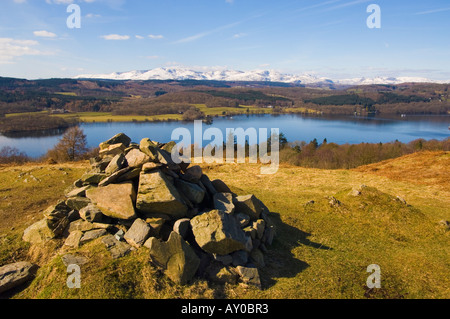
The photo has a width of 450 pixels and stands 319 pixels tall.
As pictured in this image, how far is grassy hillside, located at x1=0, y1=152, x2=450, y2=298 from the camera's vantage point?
25.3 ft

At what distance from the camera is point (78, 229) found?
9.80 metres

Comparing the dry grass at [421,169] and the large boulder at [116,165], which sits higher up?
the large boulder at [116,165]

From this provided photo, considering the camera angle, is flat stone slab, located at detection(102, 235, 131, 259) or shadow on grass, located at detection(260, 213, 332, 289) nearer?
flat stone slab, located at detection(102, 235, 131, 259)

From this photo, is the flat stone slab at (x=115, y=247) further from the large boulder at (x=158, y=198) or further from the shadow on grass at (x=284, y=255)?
the shadow on grass at (x=284, y=255)

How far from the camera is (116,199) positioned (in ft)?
31.9

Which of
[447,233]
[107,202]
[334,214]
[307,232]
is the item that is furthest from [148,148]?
[447,233]

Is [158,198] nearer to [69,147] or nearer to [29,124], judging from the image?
[69,147]

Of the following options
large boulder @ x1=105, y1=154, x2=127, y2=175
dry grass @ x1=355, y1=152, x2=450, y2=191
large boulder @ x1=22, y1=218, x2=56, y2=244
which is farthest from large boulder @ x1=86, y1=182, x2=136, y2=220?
dry grass @ x1=355, y1=152, x2=450, y2=191

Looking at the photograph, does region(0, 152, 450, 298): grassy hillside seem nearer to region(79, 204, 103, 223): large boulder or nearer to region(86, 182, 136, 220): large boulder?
region(79, 204, 103, 223): large boulder

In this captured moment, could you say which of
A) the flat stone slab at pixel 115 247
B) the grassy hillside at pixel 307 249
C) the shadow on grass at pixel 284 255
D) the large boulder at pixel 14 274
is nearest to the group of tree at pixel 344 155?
the grassy hillside at pixel 307 249

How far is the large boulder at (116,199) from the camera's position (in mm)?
9508

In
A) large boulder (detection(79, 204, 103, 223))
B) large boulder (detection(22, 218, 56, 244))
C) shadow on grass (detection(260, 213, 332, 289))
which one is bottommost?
shadow on grass (detection(260, 213, 332, 289))

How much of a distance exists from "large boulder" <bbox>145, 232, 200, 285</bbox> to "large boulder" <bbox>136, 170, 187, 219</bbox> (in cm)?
144

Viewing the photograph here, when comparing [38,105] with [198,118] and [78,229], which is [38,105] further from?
[78,229]
